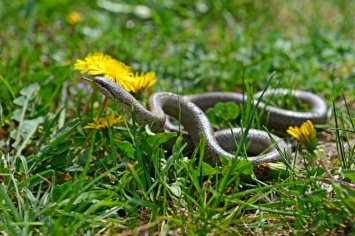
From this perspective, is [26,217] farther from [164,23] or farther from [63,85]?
[164,23]

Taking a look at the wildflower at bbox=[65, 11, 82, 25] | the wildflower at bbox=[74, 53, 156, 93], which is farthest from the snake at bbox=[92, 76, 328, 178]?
the wildflower at bbox=[65, 11, 82, 25]

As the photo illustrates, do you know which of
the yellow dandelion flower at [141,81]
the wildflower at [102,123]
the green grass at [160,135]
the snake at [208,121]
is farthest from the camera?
the yellow dandelion flower at [141,81]

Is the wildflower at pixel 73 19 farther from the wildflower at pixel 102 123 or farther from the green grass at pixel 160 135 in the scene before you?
the wildflower at pixel 102 123

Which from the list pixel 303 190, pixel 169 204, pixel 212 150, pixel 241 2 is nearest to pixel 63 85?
pixel 212 150

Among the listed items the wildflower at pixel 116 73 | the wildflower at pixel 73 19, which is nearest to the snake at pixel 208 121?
the wildflower at pixel 116 73

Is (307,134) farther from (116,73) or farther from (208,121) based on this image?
(116,73)
